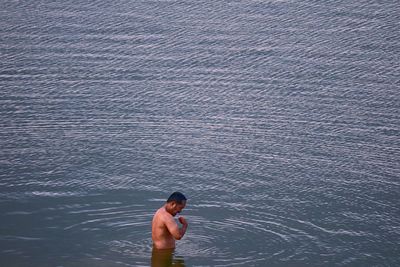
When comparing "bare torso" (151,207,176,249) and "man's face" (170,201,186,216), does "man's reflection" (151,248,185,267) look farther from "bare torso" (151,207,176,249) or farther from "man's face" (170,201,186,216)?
"man's face" (170,201,186,216)

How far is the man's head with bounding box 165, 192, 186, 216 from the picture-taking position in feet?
47.6

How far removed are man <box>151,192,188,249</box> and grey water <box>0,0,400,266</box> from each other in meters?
0.35

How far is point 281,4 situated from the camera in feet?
93.2

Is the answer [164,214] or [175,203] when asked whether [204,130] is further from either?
[175,203]

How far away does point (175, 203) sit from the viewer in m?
14.6

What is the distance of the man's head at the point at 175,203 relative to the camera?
14516 mm

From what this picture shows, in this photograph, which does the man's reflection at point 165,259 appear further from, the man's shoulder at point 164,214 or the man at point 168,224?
the man's shoulder at point 164,214

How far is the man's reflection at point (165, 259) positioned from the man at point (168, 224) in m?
0.09

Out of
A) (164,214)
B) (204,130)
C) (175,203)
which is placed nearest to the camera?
(175,203)

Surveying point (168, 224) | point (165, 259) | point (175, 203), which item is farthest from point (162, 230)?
point (175, 203)

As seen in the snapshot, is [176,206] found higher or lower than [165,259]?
higher

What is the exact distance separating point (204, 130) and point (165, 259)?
19.6 feet

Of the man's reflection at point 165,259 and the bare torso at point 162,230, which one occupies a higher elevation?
the bare torso at point 162,230

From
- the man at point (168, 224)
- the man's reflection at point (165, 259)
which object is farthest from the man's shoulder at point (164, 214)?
the man's reflection at point (165, 259)
